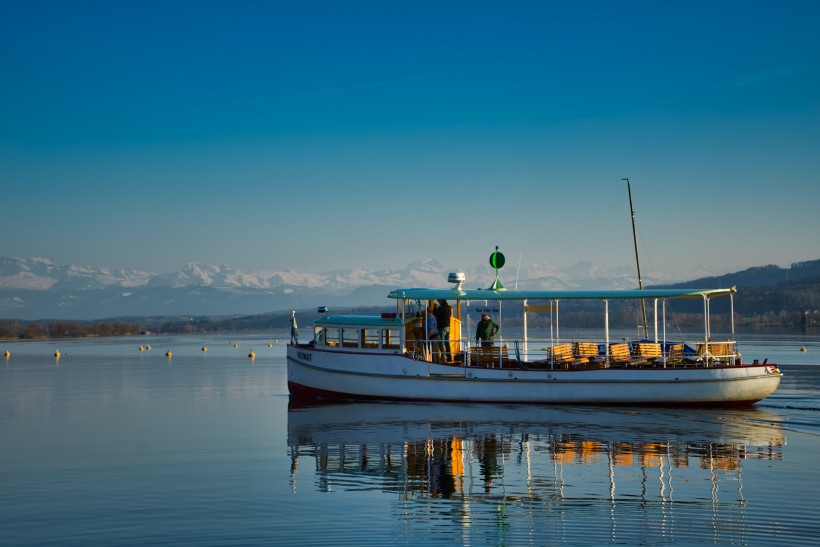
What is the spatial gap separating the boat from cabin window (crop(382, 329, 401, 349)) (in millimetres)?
40

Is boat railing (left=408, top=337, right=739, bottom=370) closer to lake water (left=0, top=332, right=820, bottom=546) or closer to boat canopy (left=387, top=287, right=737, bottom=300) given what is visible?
boat canopy (left=387, top=287, right=737, bottom=300)

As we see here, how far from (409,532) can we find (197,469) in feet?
27.3

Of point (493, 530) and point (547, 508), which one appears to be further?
point (547, 508)

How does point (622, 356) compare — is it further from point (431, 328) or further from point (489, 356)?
point (431, 328)

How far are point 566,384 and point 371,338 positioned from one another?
790cm

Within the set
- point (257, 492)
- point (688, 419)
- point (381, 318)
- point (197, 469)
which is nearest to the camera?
point (257, 492)

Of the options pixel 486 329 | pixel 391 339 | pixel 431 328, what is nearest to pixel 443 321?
pixel 431 328

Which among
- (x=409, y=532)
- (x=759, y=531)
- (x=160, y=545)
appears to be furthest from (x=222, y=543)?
(x=759, y=531)

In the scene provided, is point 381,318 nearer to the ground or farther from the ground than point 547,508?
farther from the ground

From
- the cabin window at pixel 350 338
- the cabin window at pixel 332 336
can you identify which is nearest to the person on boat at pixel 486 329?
the cabin window at pixel 350 338

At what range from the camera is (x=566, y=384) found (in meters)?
33.5

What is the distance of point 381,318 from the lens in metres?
35.8

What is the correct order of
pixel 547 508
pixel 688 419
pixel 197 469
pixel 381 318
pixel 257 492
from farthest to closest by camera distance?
1. pixel 381 318
2. pixel 688 419
3. pixel 197 469
4. pixel 257 492
5. pixel 547 508

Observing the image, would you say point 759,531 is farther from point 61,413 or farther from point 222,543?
point 61,413
